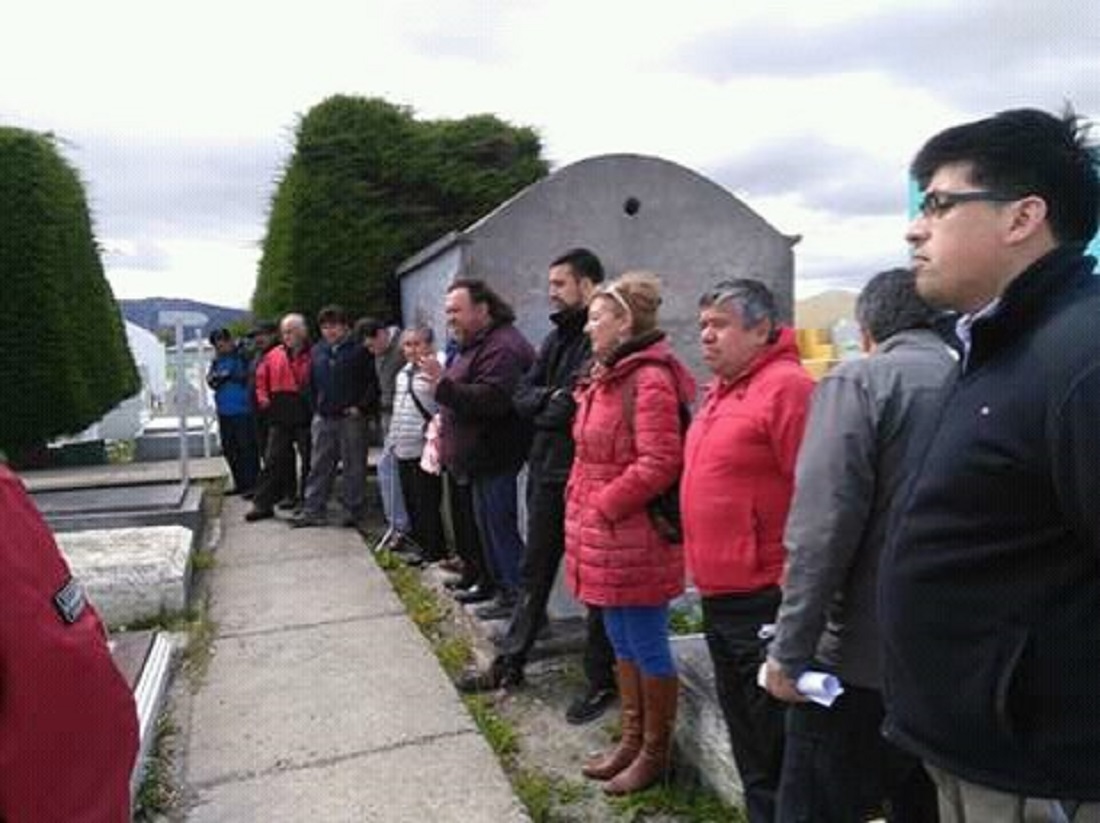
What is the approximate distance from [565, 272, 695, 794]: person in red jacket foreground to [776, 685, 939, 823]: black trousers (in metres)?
1.08

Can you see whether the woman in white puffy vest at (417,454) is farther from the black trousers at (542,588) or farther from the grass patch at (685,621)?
the black trousers at (542,588)

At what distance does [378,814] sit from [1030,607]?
258 centimetres

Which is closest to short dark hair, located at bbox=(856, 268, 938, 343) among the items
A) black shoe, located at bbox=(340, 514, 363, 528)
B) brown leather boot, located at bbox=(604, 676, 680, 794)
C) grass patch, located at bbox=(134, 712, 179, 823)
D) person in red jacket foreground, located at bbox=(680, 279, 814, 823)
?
person in red jacket foreground, located at bbox=(680, 279, 814, 823)

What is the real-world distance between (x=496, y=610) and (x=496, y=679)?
741mm

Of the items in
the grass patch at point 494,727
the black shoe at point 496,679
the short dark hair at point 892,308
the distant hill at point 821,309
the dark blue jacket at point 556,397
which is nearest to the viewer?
the short dark hair at point 892,308

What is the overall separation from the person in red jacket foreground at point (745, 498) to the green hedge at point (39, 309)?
11.3 m

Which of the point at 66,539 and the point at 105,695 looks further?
the point at 66,539

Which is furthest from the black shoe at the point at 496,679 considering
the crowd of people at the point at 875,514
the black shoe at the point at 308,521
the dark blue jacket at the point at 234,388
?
the dark blue jacket at the point at 234,388

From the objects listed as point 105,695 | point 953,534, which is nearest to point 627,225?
point 953,534

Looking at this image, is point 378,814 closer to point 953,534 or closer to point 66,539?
point 953,534

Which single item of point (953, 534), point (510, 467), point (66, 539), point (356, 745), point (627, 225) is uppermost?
point (627, 225)

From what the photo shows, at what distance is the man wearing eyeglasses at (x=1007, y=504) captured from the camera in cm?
160

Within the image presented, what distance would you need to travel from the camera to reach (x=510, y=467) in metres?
5.07

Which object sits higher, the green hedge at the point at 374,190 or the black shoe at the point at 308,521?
the green hedge at the point at 374,190
